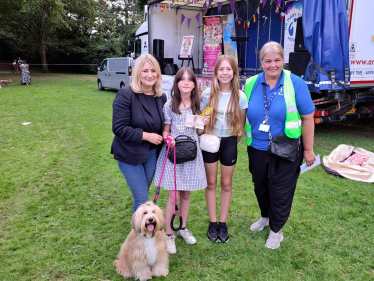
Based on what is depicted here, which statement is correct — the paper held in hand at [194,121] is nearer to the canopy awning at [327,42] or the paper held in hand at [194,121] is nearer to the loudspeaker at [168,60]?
the canopy awning at [327,42]

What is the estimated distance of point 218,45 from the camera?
31.4 feet

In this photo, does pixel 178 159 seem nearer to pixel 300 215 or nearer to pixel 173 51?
pixel 300 215

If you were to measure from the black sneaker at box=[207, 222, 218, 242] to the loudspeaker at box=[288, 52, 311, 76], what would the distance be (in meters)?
3.75

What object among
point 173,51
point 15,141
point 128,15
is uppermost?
point 128,15

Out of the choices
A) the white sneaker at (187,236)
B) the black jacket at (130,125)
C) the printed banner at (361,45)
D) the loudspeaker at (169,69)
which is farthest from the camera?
the loudspeaker at (169,69)

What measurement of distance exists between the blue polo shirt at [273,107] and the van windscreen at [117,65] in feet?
37.5

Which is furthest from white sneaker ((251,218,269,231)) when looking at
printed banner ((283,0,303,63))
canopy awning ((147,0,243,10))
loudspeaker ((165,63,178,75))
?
canopy awning ((147,0,243,10))

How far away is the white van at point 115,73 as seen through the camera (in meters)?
12.9

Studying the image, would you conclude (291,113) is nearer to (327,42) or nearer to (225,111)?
(225,111)

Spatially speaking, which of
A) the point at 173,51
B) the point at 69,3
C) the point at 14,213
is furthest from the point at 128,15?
the point at 14,213

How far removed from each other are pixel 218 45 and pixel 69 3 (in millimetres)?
17597

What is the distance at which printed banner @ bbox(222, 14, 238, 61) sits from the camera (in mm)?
9170

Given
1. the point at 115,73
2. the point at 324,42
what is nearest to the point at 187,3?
the point at 324,42

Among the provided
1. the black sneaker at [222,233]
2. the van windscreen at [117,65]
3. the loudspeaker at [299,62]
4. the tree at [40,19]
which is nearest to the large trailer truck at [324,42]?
the loudspeaker at [299,62]
